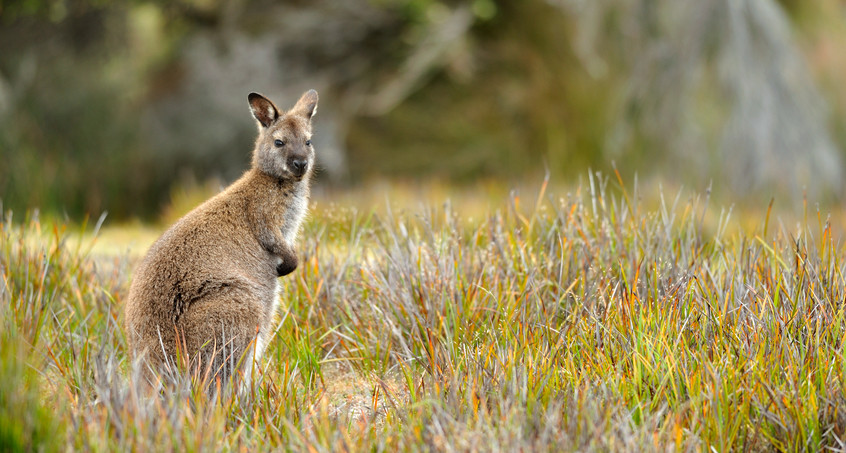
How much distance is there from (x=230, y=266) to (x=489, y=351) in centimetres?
127

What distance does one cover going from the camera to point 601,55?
492 inches

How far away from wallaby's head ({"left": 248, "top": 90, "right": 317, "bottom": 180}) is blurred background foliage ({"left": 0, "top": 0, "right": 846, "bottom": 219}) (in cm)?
643

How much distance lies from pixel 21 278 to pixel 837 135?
1166 centimetres

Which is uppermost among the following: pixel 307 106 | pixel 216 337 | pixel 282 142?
pixel 307 106

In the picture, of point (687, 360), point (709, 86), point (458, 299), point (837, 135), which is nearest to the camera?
point (687, 360)

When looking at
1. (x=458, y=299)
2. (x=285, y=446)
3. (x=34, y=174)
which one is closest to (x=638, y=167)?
(x=458, y=299)

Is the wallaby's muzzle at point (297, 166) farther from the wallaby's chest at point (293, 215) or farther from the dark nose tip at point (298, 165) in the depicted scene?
the wallaby's chest at point (293, 215)

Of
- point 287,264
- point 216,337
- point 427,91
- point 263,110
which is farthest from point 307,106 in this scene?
point 427,91

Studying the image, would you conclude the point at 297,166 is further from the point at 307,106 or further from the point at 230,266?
the point at 230,266

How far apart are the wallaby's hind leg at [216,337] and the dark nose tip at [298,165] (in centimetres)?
89

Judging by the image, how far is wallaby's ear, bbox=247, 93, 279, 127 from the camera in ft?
14.8

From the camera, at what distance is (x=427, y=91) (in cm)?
1580

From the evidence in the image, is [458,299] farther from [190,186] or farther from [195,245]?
[190,186]

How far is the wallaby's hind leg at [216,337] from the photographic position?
3672 millimetres
